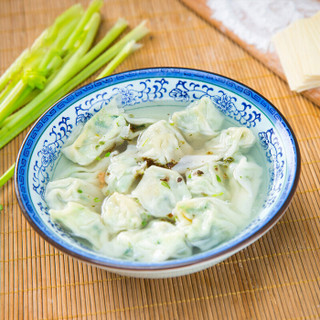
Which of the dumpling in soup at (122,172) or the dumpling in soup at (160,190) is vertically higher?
the dumpling in soup at (122,172)

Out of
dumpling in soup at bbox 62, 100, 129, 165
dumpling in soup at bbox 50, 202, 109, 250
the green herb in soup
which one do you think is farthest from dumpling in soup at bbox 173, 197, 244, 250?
dumpling in soup at bbox 62, 100, 129, 165

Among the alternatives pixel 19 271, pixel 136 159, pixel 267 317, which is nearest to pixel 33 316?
pixel 19 271

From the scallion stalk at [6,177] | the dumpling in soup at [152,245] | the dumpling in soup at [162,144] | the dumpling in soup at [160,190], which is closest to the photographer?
the dumpling in soup at [152,245]

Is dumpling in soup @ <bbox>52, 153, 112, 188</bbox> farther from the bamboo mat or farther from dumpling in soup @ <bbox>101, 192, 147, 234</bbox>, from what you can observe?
the bamboo mat

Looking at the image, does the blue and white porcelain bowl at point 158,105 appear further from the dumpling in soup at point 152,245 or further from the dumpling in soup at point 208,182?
the dumpling in soup at point 208,182

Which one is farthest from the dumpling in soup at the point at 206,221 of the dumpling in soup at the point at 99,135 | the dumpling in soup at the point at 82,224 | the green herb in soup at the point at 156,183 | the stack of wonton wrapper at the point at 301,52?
the stack of wonton wrapper at the point at 301,52

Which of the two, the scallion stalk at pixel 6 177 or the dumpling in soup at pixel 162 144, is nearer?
the dumpling in soup at pixel 162 144
